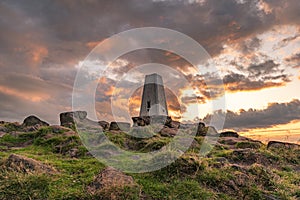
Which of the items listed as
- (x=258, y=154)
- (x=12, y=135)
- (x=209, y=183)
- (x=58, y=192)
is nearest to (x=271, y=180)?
(x=209, y=183)

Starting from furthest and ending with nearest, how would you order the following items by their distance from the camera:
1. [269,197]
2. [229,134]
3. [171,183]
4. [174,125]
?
[174,125] → [229,134] → [171,183] → [269,197]

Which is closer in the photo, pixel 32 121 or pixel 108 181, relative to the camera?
pixel 108 181

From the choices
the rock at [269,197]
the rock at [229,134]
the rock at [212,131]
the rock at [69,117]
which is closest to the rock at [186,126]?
the rock at [212,131]

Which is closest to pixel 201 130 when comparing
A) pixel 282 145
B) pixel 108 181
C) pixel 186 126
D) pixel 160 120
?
pixel 186 126

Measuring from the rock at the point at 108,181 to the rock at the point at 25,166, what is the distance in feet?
5.96

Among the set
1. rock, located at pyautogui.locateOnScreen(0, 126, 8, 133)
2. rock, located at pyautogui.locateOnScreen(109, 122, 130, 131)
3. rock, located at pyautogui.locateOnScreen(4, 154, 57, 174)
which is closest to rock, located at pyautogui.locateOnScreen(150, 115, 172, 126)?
rock, located at pyautogui.locateOnScreen(109, 122, 130, 131)

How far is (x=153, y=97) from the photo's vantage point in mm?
31000

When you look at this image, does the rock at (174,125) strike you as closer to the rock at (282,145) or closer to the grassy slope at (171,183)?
the rock at (282,145)

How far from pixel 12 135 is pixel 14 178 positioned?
11.5 m

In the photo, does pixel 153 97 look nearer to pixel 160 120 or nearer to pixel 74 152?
pixel 160 120

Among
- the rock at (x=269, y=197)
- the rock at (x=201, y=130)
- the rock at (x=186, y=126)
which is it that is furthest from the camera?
the rock at (x=186, y=126)

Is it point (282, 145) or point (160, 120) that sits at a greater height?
point (160, 120)

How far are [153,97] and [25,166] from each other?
23219mm

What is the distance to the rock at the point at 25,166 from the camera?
26.4 ft
